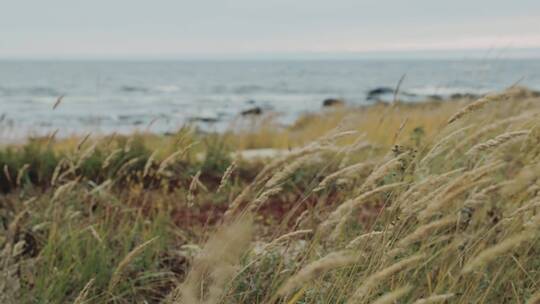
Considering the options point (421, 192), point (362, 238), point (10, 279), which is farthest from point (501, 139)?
point (10, 279)

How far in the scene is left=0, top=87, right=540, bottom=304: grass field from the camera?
2422mm

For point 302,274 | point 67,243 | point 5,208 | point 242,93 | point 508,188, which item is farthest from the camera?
point 242,93

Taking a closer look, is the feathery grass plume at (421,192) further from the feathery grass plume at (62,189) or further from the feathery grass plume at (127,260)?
the feathery grass plume at (62,189)

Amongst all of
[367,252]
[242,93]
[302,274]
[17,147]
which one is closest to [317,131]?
[17,147]

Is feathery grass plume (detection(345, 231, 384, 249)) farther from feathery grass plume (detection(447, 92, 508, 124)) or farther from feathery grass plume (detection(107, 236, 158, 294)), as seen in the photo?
feathery grass plume (detection(107, 236, 158, 294))

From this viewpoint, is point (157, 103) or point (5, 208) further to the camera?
point (157, 103)

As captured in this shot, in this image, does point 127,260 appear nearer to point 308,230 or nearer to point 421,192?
point 308,230

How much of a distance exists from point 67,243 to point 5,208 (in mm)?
1359

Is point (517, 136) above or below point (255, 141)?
above

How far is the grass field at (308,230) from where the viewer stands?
95.3 inches

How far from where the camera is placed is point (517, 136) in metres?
2.46

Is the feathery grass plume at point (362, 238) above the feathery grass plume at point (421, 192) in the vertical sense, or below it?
below

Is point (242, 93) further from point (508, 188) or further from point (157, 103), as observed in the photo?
point (508, 188)

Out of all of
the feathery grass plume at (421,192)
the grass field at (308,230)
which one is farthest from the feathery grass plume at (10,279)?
the feathery grass plume at (421,192)
